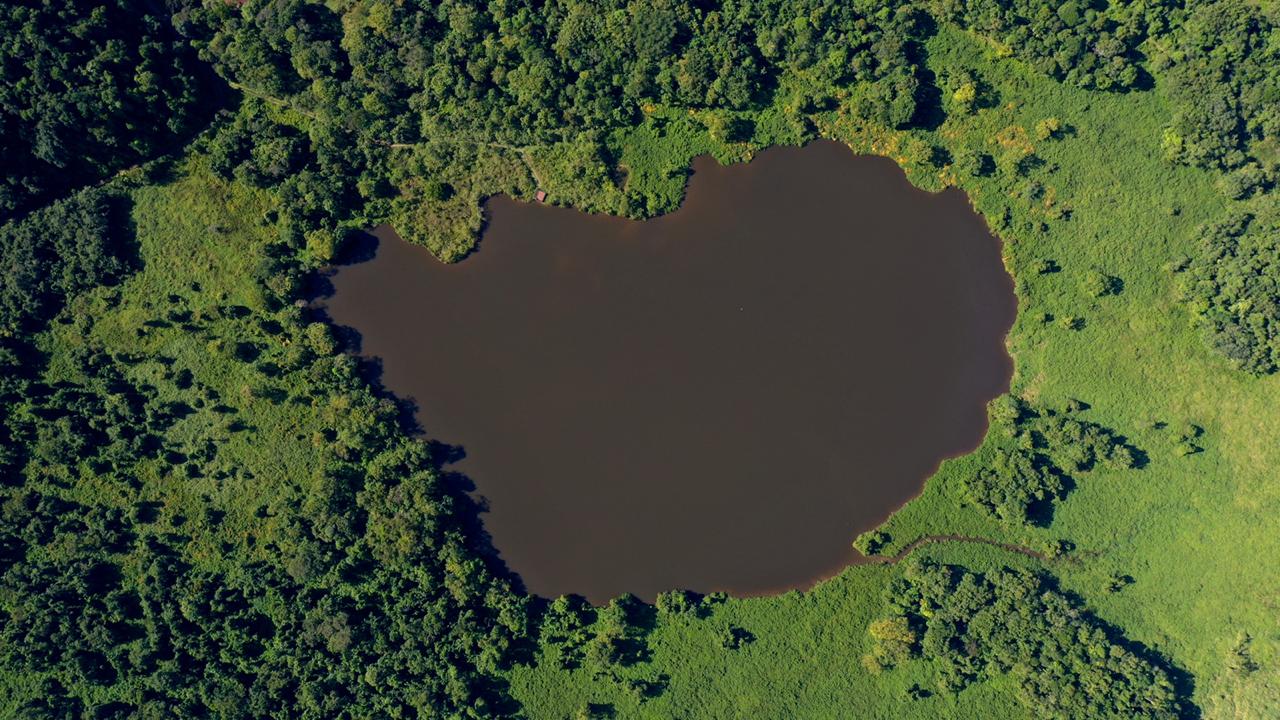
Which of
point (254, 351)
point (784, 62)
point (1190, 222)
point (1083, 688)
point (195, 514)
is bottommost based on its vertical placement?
point (1083, 688)

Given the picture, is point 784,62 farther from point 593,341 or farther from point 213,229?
point 213,229

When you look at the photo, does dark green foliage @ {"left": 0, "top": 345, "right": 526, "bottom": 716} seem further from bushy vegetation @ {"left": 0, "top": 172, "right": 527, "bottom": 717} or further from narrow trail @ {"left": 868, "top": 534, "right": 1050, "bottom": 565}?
narrow trail @ {"left": 868, "top": 534, "right": 1050, "bottom": 565}

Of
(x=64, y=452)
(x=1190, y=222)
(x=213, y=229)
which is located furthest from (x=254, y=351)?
(x=1190, y=222)

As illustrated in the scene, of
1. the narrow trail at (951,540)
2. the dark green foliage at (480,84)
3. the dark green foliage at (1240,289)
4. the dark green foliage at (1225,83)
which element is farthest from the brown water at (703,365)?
the dark green foliage at (1225,83)

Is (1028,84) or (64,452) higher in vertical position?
(1028,84)

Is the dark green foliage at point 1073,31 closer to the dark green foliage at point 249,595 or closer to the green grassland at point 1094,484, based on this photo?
the green grassland at point 1094,484

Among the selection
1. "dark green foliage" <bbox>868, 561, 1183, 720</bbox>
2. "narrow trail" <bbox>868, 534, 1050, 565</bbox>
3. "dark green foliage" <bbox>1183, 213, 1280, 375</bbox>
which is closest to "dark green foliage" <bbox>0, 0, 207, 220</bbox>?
"narrow trail" <bbox>868, 534, 1050, 565</bbox>

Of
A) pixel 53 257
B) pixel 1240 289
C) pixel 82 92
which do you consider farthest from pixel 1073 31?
pixel 53 257
